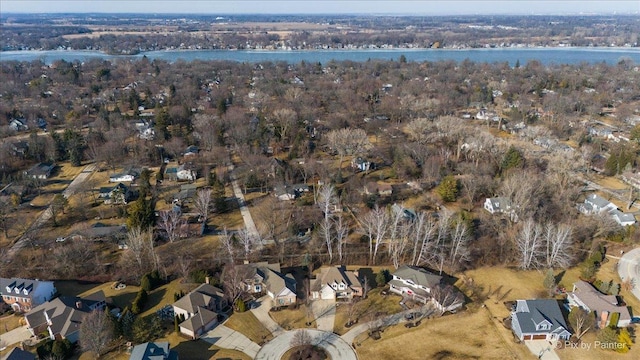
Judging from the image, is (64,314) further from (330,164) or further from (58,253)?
(330,164)

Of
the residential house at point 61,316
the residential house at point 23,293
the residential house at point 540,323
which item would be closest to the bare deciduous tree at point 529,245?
A: the residential house at point 540,323

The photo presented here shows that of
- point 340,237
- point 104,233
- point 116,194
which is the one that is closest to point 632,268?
point 340,237

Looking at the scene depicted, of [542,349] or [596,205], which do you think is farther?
[596,205]

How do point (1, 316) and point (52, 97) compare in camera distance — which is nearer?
point (1, 316)

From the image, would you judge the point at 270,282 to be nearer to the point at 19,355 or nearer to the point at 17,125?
the point at 19,355

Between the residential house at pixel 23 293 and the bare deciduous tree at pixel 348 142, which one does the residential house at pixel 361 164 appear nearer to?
the bare deciduous tree at pixel 348 142

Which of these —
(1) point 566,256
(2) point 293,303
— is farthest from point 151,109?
(1) point 566,256
